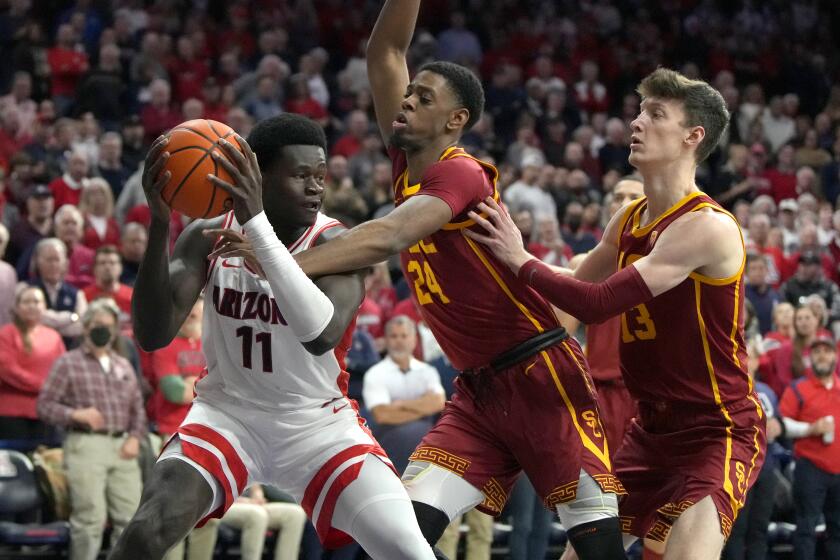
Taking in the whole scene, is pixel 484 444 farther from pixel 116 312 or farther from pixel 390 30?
pixel 116 312

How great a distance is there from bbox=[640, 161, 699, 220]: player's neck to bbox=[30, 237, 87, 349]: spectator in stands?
5459mm

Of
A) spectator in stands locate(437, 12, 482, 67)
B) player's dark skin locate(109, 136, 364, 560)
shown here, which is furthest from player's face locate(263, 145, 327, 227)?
spectator in stands locate(437, 12, 482, 67)

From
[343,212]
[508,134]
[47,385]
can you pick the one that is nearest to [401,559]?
[47,385]

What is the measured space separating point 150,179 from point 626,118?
46.7ft

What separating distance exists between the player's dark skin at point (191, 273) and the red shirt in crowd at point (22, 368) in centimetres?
465

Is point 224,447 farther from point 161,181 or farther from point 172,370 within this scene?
point 172,370

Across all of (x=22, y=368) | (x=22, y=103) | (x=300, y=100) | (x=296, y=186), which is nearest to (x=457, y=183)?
(x=296, y=186)

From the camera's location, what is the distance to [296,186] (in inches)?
181

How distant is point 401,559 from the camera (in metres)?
4.42

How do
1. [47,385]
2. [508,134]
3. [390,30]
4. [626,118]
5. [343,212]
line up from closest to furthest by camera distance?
[390,30], [47,385], [343,212], [508,134], [626,118]

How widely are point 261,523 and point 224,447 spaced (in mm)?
4365

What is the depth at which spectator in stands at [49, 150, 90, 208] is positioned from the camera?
11391 mm

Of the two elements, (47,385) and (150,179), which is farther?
(47,385)

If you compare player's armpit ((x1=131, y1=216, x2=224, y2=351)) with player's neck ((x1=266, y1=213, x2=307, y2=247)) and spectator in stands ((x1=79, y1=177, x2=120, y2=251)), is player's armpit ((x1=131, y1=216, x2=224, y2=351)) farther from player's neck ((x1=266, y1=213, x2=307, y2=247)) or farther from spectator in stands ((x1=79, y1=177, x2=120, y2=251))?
spectator in stands ((x1=79, y1=177, x2=120, y2=251))
